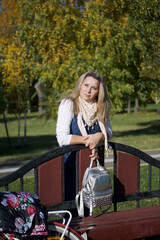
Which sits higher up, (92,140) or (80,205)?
(92,140)

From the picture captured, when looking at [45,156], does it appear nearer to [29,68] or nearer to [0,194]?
[0,194]

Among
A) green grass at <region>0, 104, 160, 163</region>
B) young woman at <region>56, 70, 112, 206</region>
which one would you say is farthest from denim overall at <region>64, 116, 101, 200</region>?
green grass at <region>0, 104, 160, 163</region>

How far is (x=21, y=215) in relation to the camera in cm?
225

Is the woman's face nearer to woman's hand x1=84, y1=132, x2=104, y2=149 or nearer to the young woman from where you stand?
the young woman

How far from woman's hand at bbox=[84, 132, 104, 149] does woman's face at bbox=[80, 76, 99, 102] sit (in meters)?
0.35

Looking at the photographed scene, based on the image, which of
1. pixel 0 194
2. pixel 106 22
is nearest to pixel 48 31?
pixel 106 22

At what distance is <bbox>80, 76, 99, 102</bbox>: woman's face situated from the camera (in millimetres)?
3094

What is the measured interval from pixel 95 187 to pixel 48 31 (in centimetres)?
1063

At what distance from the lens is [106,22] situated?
1186 centimetres

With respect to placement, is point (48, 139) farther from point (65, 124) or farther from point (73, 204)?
point (65, 124)

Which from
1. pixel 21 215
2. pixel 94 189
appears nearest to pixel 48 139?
pixel 94 189

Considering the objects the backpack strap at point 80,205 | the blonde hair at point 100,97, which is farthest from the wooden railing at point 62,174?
the blonde hair at point 100,97

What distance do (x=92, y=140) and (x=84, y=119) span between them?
20 cm

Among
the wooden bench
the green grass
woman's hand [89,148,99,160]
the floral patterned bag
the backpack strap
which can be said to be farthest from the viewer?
the green grass
